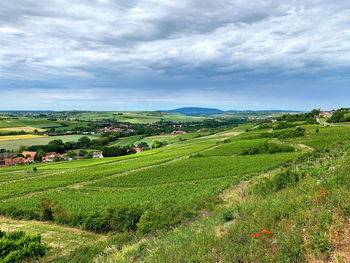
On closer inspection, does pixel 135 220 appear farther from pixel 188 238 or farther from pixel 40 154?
pixel 40 154

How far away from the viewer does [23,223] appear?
931 inches

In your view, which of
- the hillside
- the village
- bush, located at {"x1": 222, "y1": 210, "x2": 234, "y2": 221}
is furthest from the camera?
the village

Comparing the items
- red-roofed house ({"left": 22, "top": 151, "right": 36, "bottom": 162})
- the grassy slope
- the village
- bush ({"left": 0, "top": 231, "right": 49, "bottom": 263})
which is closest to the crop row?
bush ({"left": 0, "top": 231, "right": 49, "bottom": 263})

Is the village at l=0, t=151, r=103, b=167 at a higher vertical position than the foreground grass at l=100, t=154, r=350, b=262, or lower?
A: lower

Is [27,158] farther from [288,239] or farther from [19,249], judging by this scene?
[288,239]

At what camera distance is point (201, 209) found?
16250 mm

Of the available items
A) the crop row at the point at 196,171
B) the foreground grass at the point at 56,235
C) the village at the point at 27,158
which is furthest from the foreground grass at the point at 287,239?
the village at the point at 27,158

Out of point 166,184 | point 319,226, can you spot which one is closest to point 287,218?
point 319,226

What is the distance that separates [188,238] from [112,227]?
15605mm

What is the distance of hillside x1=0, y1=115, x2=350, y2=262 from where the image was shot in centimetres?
557

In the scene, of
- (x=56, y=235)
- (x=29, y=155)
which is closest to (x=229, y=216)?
(x=56, y=235)

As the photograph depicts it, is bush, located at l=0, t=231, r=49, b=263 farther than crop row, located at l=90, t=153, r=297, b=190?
No

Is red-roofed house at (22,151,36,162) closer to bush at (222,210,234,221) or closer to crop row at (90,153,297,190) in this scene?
crop row at (90,153,297,190)

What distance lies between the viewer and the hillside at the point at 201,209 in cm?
557
